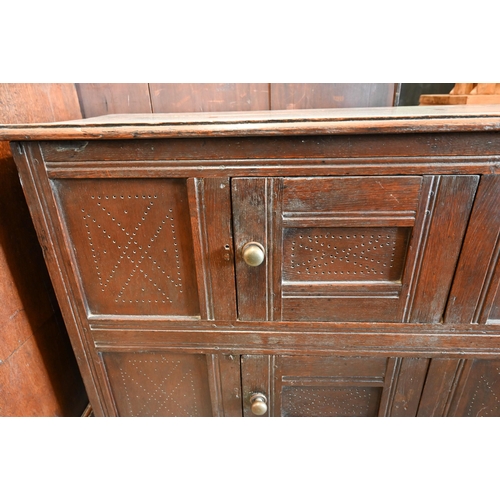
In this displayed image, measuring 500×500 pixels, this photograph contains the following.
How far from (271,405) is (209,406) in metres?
0.18

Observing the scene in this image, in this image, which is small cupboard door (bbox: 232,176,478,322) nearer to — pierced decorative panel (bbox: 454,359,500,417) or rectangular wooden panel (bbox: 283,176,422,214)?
rectangular wooden panel (bbox: 283,176,422,214)

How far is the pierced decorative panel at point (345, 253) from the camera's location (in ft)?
2.47

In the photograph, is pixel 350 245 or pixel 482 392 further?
Answer: pixel 482 392

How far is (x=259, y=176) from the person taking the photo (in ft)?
2.32

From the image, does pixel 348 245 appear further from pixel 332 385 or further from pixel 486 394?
pixel 486 394

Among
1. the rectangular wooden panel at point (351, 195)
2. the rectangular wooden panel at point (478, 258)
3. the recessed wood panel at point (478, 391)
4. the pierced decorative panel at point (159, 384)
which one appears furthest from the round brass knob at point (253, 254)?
the recessed wood panel at point (478, 391)

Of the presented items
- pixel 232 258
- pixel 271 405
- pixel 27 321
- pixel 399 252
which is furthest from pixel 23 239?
pixel 399 252

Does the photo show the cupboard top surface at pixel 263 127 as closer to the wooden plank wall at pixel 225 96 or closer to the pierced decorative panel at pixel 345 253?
the pierced decorative panel at pixel 345 253

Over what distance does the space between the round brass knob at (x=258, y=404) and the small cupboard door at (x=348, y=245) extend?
25 centimetres

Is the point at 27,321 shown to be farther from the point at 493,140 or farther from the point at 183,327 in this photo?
the point at 493,140

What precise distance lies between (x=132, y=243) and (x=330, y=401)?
0.70 metres

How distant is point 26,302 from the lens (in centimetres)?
93

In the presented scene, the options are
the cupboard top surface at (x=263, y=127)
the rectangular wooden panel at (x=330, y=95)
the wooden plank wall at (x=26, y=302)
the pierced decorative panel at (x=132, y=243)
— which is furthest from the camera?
the rectangular wooden panel at (x=330, y=95)

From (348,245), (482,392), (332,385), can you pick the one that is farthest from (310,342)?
(482,392)
